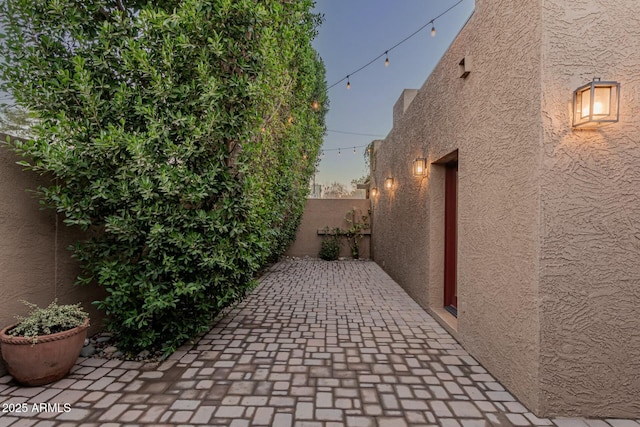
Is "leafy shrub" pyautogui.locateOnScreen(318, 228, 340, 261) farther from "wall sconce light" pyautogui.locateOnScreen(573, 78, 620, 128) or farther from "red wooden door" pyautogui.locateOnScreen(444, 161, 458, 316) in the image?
"wall sconce light" pyautogui.locateOnScreen(573, 78, 620, 128)

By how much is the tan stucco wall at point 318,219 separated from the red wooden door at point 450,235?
6.17 meters

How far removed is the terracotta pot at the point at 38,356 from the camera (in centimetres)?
239

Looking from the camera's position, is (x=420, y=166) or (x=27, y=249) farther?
(x=420, y=166)

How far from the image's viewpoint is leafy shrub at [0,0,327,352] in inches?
109

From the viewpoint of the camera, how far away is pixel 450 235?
14.2 ft

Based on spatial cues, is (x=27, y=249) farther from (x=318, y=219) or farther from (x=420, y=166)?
(x=318, y=219)

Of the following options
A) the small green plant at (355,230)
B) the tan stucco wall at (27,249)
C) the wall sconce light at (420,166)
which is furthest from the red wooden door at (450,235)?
the small green plant at (355,230)

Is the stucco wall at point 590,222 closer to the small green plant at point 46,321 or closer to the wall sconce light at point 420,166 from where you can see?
the wall sconce light at point 420,166

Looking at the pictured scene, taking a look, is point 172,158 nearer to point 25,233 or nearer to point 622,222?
Result: point 25,233

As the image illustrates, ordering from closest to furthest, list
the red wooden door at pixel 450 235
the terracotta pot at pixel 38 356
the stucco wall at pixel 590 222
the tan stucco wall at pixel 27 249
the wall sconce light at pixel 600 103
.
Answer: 1. the wall sconce light at pixel 600 103
2. the stucco wall at pixel 590 222
3. the terracotta pot at pixel 38 356
4. the tan stucco wall at pixel 27 249
5. the red wooden door at pixel 450 235

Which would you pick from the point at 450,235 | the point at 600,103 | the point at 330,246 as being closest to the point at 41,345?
the point at 600,103

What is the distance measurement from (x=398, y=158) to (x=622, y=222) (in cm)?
471

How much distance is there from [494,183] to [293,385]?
251cm

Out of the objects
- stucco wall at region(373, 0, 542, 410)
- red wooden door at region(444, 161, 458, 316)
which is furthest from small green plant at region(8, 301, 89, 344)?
red wooden door at region(444, 161, 458, 316)
